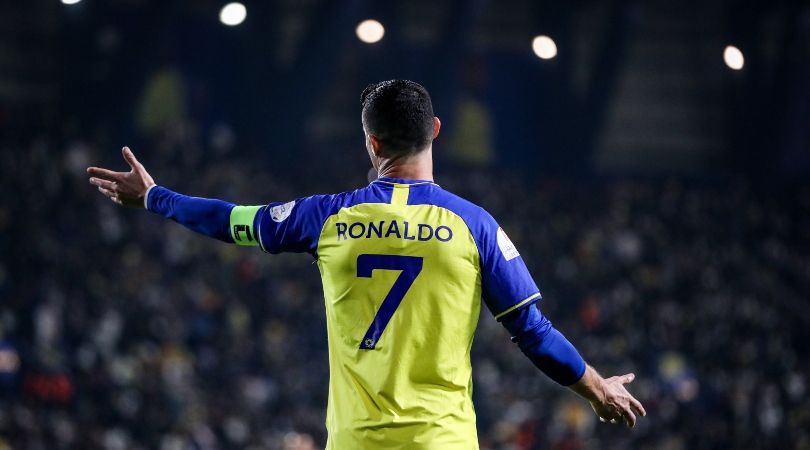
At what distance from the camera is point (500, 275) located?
102 inches

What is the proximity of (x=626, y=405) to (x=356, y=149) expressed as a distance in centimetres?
1937

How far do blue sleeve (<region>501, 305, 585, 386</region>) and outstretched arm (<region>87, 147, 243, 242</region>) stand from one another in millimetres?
728

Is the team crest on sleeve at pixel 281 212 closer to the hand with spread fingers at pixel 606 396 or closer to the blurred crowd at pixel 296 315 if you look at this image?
the hand with spread fingers at pixel 606 396

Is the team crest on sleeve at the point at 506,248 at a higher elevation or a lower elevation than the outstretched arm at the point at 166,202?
lower

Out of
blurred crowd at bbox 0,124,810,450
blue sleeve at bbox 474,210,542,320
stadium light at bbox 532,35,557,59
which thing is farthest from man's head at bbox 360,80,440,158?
stadium light at bbox 532,35,557,59

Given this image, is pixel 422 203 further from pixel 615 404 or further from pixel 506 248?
pixel 615 404

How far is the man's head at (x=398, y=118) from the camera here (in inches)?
103

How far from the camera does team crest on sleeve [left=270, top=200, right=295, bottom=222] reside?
8.88 ft

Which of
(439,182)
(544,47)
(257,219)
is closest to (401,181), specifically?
(257,219)

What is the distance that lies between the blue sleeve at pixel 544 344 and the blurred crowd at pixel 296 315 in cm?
571

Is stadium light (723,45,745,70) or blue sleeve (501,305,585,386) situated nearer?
blue sleeve (501,305,585,386)

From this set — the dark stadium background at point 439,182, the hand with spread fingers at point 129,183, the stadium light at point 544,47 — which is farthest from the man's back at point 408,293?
the dark stadium background at point 439,182

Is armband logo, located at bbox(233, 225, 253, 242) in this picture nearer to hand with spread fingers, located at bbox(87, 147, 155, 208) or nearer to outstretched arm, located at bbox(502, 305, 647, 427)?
hand with spread fingers, located at bbox(87, 147, 155, 208)

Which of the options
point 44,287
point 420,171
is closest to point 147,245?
point 44,287
